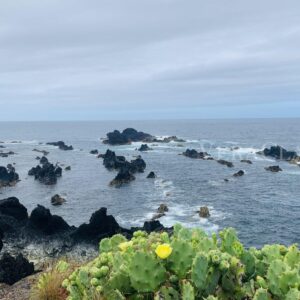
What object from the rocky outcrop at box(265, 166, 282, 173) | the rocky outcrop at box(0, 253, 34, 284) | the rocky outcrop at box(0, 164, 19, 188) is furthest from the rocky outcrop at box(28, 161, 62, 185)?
the rocky outcrop at box(0, 253, 34, 284)

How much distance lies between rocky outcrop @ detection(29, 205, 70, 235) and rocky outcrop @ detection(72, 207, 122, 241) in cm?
241

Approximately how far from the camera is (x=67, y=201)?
5800 centimetres

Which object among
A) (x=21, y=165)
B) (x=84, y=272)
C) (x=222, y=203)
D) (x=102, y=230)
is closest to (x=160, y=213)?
(x=222, y=203)

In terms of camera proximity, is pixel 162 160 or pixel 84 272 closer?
pixel 84 272

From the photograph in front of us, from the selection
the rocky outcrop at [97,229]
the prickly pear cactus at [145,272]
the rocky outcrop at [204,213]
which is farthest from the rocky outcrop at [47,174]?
the prickly pear cactus at [145,272]

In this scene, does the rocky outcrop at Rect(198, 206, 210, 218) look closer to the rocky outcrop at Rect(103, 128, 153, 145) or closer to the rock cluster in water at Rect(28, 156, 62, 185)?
the rock cluster in water at Rect(28, 156, 62, 185)

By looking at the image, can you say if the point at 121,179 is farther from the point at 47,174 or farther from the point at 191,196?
the point at 191,196

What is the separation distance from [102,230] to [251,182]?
133ft

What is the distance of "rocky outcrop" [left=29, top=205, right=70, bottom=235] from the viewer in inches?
1437

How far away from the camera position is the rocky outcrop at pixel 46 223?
36491 mm

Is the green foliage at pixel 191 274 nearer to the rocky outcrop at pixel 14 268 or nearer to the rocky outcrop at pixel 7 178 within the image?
the rocky outcrop at pixel 14 268

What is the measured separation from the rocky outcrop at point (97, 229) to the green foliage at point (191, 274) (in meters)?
28.3

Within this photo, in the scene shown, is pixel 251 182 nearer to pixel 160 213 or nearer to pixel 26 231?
pixel 160 213

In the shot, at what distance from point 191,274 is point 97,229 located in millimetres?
30218
